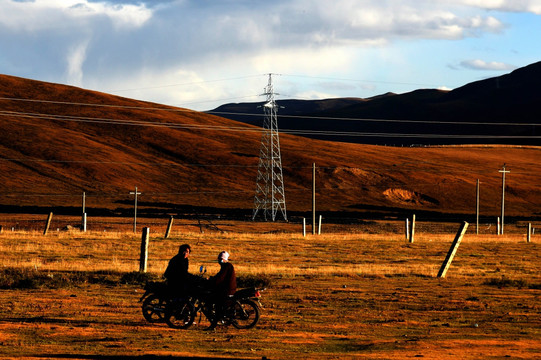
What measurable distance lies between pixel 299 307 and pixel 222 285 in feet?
15.1

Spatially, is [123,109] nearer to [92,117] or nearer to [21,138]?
[92,117]

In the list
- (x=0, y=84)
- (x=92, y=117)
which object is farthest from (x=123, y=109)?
(x=0, y=84)

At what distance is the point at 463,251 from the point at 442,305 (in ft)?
77.7

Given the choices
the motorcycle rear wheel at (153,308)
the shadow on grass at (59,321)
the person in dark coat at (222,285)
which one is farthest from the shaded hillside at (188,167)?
the person in dark coat at (222,285)

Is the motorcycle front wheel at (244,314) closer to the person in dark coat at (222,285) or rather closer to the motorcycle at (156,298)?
the person in dark coat at (222,285)

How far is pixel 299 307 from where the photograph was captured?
20203 mm

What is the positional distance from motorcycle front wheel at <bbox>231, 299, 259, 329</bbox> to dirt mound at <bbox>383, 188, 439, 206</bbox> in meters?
92.7

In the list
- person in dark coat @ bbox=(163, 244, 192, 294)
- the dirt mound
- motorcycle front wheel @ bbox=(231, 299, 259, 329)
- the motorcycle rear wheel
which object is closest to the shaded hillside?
the dirt mound

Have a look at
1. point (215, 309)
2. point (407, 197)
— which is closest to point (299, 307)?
point (215, 309)

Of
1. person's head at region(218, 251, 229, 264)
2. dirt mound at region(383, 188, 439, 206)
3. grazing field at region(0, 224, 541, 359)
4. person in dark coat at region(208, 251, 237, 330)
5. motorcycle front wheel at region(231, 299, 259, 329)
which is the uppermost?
dirt mound at region(383, 188, 439, 206)

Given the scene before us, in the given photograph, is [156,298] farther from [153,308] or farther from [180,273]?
[180,273]

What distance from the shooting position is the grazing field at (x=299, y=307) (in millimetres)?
14172

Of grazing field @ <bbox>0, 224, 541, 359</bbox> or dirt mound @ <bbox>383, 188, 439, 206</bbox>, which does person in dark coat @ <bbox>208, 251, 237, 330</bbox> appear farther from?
dirt mound @ <bbox>383, 188, 439, 206</bbox>

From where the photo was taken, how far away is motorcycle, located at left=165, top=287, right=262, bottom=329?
53.2 ft
